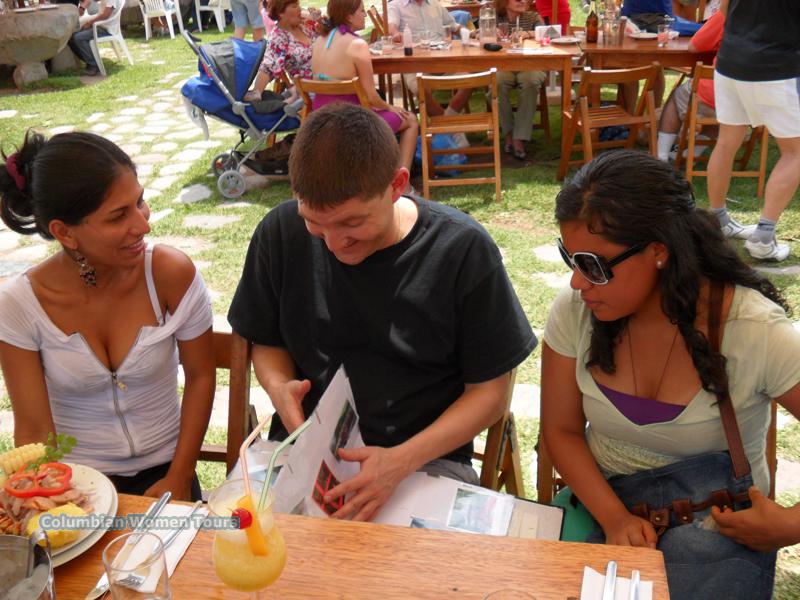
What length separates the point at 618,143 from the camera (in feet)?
21.8

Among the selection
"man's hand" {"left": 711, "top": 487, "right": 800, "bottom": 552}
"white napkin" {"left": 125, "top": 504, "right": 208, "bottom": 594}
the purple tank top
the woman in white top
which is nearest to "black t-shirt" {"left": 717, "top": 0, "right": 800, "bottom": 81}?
the purple tank top

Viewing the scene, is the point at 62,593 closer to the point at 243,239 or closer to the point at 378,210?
the point at 378,210

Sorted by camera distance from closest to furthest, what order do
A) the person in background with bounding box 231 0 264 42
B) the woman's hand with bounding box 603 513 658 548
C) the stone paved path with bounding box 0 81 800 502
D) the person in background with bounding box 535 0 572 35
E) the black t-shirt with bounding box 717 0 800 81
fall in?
1. the woman's hand with bounding box 603 513 658 548
2. the stone paved path with bounding box 0 81 800 502
3. the black t-shirt with bounding box 717 0 800 81
4. the person in background with bounding box 535 0 572 35
5. the person in background with bounding box 231 0 264 42

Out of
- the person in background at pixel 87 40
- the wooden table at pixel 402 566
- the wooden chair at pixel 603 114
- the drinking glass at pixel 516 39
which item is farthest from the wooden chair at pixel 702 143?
the person in background at pixel 87 40

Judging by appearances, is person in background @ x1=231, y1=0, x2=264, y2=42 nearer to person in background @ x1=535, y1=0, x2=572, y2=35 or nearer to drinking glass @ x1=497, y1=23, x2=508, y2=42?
person in background @ x1=535, y1=0, x2=572, y2=35

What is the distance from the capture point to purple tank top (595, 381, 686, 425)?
1857 mm

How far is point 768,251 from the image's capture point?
15.1 feet

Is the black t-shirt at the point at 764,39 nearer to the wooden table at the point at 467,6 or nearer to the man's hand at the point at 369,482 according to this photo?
the man's hand at the point at 369,482

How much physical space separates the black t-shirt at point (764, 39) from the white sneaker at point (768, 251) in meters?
0.94

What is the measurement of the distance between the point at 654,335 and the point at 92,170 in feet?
4.80

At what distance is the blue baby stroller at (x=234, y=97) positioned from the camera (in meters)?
6.18

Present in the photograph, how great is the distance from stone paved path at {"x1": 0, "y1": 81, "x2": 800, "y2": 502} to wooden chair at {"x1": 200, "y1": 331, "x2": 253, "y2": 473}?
67mm

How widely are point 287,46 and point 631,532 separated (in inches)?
242

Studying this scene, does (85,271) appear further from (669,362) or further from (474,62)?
(474,62)
